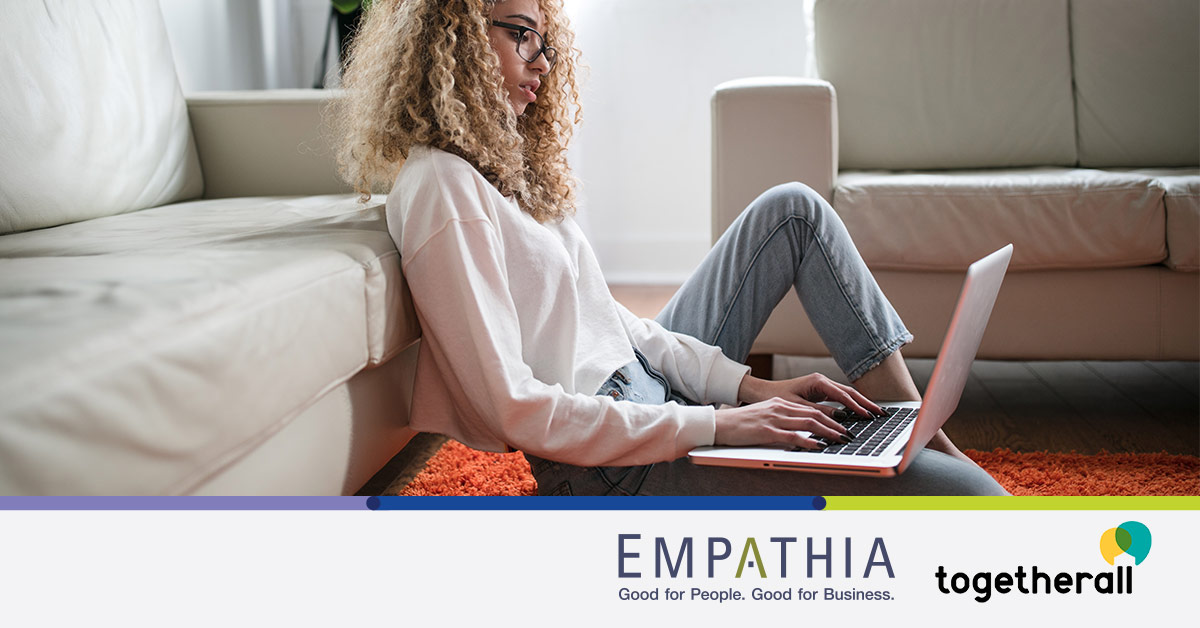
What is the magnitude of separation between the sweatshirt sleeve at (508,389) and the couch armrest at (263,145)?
1.04 m

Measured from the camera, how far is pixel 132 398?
61cm

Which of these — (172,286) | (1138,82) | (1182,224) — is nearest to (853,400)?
(172,286)

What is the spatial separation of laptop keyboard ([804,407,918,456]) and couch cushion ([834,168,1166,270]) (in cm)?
73

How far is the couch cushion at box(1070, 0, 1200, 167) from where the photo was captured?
2.23 metres

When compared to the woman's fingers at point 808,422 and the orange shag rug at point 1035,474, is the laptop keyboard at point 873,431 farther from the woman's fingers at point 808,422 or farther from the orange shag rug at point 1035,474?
Answer: the orange shag rug at point 1035,474

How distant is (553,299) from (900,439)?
1.26ft

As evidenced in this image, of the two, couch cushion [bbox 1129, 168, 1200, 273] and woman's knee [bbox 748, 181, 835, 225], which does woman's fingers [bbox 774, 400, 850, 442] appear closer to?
woman's knee [bbox 748, 181, 835, 225]

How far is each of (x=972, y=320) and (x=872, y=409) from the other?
20cm

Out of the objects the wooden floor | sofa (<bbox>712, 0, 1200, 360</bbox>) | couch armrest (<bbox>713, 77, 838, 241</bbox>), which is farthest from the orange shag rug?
couch armrest (<bbox>713, 77, 838, 241</bbox>)

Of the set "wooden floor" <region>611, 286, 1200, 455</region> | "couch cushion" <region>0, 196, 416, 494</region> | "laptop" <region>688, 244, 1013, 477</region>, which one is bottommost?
"wooden floor" <region>611, 286, 1200, 455</region>

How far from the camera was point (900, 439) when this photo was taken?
983 millimetres

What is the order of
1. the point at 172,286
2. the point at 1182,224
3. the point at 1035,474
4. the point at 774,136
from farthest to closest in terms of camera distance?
the point at 774,136
the point at 1182,224
the point at 1035,474
the point at 172,286
